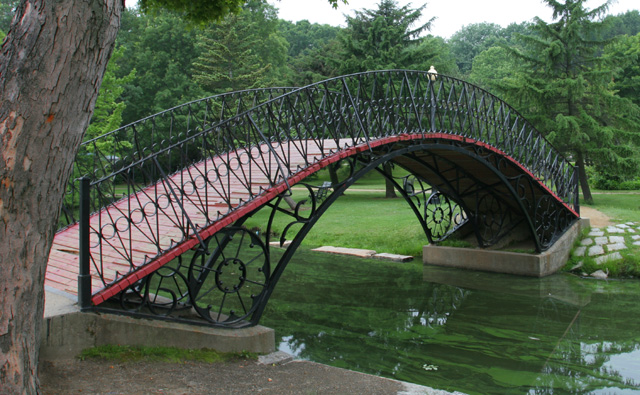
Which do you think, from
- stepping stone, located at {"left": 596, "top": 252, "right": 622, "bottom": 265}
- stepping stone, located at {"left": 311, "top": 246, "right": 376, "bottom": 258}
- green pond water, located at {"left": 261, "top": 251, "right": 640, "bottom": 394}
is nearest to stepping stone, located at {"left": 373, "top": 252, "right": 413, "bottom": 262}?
stepping stone, located at {"left": 311, "top": 246, "right": 376, "bottom": 258}

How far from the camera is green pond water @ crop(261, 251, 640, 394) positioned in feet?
24.4

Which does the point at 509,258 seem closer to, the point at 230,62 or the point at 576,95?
the point at 576,95

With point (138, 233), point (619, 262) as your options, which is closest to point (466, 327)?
point (138, 233)

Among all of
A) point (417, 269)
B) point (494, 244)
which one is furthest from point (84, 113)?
point (494, 244)

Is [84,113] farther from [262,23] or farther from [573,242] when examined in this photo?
[262,23]

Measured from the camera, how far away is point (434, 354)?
823cm

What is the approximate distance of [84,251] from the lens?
5418 millimetres

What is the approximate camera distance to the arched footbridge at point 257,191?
244 inches

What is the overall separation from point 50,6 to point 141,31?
1512 inches

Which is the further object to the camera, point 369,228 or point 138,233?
point 369,228

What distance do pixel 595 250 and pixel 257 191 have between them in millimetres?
10570

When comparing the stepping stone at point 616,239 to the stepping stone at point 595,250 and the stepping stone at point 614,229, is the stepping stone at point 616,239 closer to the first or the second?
the stepping stone at point 595,250

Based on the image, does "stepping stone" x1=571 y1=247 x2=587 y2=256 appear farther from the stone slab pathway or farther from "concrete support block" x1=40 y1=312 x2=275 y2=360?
"concrete support block" x1=40 y1=312 x2=275 y2=360

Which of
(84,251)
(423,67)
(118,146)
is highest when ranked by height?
(423,67)
